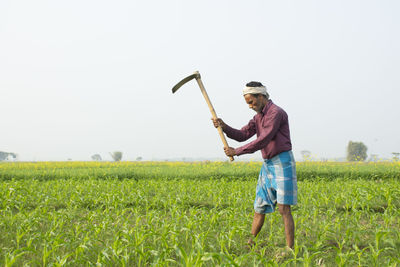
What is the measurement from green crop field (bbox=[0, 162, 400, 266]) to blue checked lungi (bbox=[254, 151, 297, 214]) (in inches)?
19.5

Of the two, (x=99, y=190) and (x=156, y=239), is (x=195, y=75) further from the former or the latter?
(x=99, y=190)

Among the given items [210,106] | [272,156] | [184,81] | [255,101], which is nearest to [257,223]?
[272,156]

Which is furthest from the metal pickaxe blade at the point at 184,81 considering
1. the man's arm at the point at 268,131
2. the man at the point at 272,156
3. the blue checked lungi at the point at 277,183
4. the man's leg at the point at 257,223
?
the man's leg at the point at 257,223

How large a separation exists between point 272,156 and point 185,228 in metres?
1.42

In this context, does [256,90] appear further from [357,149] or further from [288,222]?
[357,149]

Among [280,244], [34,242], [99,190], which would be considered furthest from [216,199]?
[34,242]

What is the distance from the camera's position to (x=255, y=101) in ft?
12.2

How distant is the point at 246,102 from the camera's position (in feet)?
12.5

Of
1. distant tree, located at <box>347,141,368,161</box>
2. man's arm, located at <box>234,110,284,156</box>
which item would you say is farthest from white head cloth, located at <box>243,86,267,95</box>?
distant tree, located at <box>347,141,368,161</box>

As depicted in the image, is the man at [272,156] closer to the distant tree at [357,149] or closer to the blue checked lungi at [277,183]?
the blue checked lungi at [277,183]

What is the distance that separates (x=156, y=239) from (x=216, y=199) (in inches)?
118

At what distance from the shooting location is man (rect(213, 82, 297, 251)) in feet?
11.5

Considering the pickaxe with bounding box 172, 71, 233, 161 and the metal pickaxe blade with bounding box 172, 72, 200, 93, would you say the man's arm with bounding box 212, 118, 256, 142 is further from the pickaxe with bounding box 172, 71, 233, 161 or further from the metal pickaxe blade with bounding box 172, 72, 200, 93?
the metal pickaxe blade with bounding box 172, 72, 200, 93

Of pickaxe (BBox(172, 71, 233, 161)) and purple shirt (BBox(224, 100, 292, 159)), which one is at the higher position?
pickaxe (BBox(172, 71, 233, 161))
